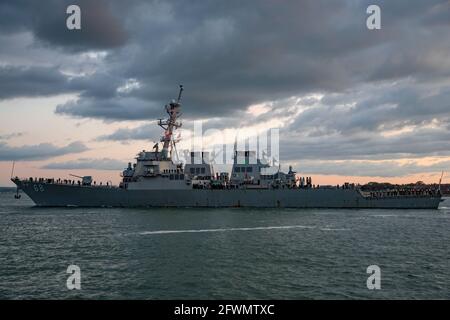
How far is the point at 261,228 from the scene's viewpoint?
3762cm

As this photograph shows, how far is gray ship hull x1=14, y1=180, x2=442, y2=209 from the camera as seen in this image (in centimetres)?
6075

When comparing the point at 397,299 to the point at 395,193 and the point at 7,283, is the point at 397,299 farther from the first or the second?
the point at 395,193

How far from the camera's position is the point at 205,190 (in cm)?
6147

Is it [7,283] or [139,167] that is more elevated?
[139,167]

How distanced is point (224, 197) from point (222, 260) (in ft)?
124

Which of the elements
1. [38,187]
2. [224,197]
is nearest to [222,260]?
[224,197]

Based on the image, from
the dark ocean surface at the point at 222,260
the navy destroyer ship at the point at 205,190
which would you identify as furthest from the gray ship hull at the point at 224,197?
the dark ocean surface at the point at 222,260

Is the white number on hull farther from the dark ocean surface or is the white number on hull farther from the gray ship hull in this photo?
the dark ocean surface

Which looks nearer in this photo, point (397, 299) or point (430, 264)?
point (397, 299)

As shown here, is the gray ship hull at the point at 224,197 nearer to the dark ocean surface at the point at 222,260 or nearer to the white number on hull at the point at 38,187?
the white number on hull at the point at 38,187

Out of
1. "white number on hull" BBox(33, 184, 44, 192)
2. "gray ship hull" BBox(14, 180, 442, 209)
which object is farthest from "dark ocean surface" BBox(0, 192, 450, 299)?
"white number on hull" BBox(33, 184, 44, 192)

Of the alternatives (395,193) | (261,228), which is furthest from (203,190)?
(395,193)
